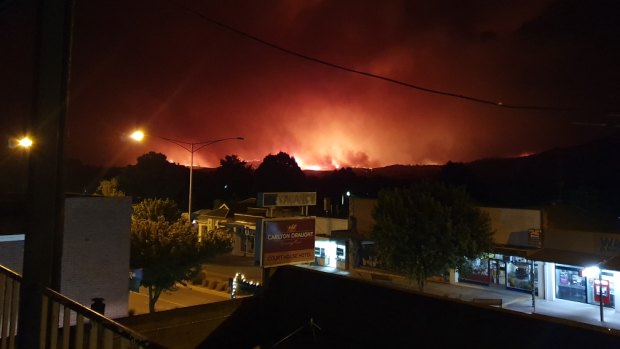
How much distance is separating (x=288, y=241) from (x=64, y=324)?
2002 centimetres

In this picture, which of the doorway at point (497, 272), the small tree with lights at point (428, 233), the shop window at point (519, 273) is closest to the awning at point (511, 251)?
the shop window at point (519, 273)

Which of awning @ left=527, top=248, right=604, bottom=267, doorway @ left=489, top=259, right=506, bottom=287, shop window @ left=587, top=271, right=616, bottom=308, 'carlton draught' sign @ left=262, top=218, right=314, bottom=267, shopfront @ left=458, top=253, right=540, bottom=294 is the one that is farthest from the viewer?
doorway @ left=489, top=259, right=506, bottom=287

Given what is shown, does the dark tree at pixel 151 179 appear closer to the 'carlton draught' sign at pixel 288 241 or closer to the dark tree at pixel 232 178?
Answer: the dark tree at pixel 232 178

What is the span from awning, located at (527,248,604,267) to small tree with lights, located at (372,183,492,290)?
267 centimetres

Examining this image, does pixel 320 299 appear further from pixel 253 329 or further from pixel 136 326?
pixel 136 326

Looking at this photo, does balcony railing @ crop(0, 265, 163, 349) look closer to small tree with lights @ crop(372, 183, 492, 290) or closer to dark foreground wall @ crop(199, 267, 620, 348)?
dark foreground wall @ crop(199, 267, 620, 348)

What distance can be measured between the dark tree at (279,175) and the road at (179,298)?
7029cm

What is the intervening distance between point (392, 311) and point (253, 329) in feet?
11.2

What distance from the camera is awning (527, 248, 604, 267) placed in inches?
984

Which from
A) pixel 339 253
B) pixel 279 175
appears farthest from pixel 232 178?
pixel 339 253

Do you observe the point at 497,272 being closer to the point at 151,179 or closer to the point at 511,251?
the point at 511,251

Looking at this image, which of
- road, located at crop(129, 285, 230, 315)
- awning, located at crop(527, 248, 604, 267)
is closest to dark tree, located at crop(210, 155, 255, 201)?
road, located at crop(129, 285, 230, 315)

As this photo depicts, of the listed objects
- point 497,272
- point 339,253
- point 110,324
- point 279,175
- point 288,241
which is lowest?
point 497,272

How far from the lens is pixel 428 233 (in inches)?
1022
